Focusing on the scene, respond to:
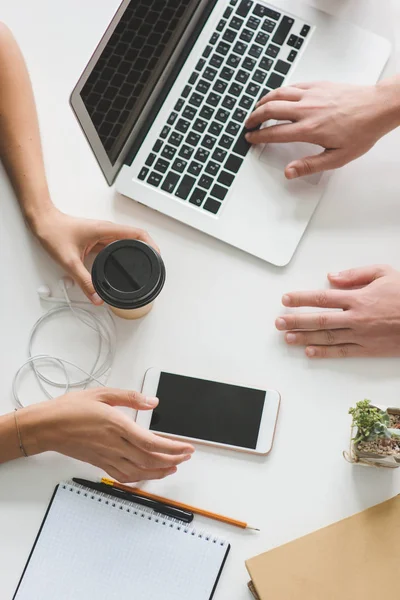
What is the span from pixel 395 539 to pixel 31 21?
1.08 m

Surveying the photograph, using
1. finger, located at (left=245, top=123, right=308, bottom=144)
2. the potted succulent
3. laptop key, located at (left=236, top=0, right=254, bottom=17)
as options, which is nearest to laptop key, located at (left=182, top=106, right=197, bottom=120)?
finger, located at (left=245, top=123, right=308, bottom=144)

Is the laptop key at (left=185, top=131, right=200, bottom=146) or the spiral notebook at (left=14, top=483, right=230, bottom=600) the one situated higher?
the laptop key at (left=185, top=131, right=200, bottom=146)

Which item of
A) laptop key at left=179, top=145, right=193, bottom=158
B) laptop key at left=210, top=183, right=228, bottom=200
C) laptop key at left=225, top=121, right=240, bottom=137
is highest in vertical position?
laptop key at left=225, top=121, right=240, bottom=137

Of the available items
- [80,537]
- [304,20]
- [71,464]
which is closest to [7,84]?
[304,20]

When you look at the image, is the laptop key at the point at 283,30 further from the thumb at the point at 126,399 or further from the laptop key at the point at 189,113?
the thumb at the point at 126,399

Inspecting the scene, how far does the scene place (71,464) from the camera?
103 cm

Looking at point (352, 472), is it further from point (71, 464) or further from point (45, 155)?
point (45, 155)

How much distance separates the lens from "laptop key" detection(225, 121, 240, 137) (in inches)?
44.3

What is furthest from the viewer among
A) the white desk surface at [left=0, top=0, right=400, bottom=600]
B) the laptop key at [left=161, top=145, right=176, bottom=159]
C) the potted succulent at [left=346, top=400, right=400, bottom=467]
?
the laptop key at [left=161, top=145, right=176, bottom=159]

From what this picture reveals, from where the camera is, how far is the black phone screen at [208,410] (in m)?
1.02

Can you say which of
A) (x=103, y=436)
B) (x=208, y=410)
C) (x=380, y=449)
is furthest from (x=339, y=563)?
(x=103, y=436)

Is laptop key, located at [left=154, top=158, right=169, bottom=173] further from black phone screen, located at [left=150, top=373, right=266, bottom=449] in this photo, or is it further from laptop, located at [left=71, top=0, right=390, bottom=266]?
black phone screen, located at [left=150, top=373, right=266, bottom=449]

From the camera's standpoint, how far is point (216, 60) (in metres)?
1.15

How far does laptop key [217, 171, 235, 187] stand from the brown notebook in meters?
0.57
